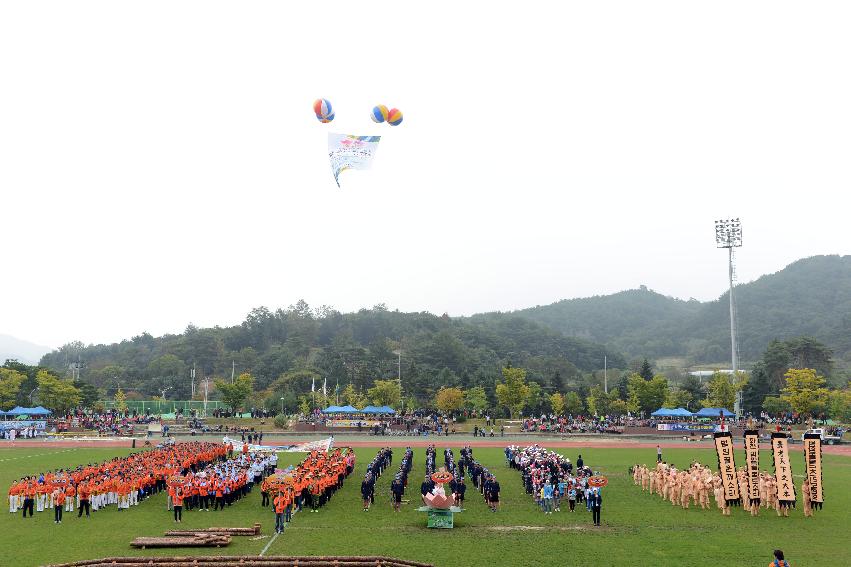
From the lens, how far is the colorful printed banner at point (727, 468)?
875 inches

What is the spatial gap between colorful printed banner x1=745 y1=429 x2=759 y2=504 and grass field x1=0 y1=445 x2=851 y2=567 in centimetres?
75

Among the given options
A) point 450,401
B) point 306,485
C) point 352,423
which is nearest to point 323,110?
point 306,485

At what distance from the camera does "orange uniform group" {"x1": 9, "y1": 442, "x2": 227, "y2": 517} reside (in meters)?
22.0

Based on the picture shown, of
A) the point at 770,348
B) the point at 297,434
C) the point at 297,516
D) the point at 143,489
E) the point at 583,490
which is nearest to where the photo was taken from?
the point at 297,516

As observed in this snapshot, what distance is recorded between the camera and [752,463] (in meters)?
22.7

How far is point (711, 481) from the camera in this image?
924 inches

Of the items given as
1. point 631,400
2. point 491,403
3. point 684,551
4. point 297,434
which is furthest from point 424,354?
point 684,551

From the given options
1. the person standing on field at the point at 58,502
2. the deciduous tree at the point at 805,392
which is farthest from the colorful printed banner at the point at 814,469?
the deciduous tree at the point at 805,392

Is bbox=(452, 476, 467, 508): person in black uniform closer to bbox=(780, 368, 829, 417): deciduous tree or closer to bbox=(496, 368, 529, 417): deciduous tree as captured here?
bbox=(780, 368, 829, 417): deciduous tree

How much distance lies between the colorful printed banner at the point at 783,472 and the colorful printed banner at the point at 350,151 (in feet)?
57.9

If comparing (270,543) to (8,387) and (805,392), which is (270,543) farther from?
(8,387)

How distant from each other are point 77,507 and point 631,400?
5892cm

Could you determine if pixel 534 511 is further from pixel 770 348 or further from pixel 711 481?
pixel 770 348

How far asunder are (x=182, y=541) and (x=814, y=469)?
18750 mm
